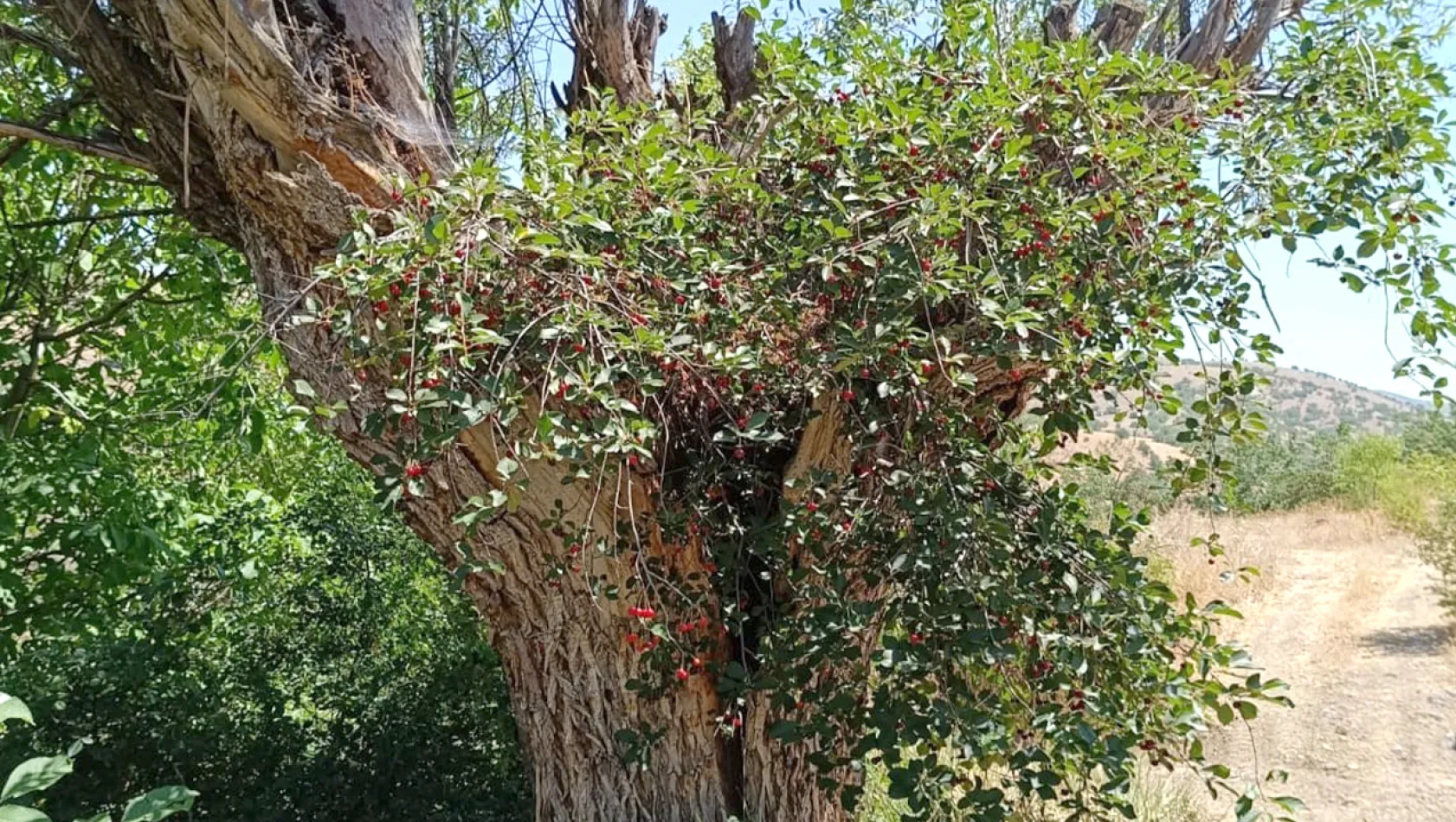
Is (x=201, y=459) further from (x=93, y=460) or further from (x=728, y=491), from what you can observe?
(x=728, y=491)

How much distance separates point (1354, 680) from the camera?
7.93 metres

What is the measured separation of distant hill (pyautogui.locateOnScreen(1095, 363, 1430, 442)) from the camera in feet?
7.15

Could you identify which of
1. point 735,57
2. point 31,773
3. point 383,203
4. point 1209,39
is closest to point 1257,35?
point 1209,39

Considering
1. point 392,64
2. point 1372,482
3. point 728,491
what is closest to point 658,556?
point 728,491

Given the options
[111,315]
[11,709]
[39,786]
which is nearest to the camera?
[11,709]

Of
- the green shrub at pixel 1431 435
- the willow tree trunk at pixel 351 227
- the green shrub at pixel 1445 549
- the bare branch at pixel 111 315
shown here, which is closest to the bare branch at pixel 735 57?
the willow tree trunk at pixel 351 227

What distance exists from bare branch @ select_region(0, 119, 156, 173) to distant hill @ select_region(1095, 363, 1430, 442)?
271cm

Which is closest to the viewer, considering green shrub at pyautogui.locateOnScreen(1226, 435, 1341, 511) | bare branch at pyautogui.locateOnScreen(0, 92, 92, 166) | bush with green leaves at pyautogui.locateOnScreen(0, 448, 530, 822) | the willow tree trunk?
the willow tree trunk

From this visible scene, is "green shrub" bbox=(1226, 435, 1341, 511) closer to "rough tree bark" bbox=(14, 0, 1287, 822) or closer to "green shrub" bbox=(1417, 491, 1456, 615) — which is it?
"green shrub" bbox=(1417, 491, 1456, 615)

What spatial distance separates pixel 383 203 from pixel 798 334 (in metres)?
0.99

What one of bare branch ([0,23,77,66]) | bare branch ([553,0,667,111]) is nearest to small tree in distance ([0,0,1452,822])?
bare branch ([0,23,77,66])

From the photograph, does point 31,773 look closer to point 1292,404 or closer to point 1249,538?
point 1249,538

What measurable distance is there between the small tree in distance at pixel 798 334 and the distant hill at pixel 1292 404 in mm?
194

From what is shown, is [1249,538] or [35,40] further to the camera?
[1249,538]
